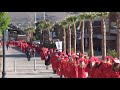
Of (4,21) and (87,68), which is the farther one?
(4,21)

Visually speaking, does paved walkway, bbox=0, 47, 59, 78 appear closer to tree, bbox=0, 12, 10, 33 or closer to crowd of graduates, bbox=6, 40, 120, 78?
crowd of graduates, bbox=6, 40, 120, 78

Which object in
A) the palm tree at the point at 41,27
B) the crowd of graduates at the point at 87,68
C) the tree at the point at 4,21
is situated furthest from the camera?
the palm tree at the point at 41,27

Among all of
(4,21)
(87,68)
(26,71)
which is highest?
(4,21)

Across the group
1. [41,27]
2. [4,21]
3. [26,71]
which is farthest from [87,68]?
[41,27]

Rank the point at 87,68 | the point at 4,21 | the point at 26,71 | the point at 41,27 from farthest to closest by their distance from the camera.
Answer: the point at 41,27, the point at 26,71, the point at 4,21, the point at 87,68

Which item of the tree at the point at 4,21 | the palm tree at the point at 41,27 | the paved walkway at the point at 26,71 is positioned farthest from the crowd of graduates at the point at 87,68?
the palm tree at the point at 41,27

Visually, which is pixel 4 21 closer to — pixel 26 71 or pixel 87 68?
pixel 26 71

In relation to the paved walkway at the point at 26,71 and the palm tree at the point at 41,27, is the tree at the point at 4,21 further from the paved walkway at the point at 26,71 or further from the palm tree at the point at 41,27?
the palm tree at the point at 41,27

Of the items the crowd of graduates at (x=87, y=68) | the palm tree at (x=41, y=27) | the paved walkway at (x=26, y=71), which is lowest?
the paved walkway at (x=26, y=71)

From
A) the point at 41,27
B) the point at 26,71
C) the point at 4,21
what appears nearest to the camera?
the point at 4,21

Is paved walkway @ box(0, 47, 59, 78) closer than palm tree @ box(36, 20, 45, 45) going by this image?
Yes

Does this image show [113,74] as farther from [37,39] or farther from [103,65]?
[37,39]

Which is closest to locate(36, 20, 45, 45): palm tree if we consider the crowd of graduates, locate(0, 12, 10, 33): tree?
locate(0, 12, 10, 33): tree

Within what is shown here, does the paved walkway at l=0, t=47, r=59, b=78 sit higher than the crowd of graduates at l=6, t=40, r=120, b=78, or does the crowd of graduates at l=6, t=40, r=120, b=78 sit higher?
the crowd of graduates at l=6, t=40, r=120, b=78
